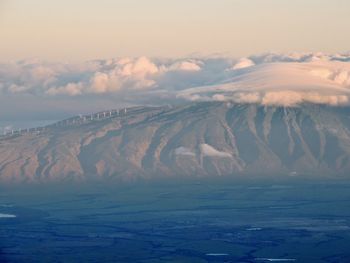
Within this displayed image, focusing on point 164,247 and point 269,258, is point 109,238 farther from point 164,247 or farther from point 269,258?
point 269,258

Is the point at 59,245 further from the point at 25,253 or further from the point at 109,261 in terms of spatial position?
the point at 109,261

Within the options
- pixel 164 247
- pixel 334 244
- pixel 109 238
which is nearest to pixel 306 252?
pixel 334 244

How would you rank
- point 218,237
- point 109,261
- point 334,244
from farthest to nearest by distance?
point 218,237, point 334,244, point 109,261

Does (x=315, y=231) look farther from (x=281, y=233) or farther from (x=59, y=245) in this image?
(x=59, y=245)

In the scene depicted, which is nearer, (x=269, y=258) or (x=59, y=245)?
(x=269, y=258)

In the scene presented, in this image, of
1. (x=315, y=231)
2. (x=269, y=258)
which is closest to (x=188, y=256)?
(x=269, y=258)

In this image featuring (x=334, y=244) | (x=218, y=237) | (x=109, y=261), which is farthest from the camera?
(x=218, y=237)

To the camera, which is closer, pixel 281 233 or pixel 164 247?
pixel 164 247

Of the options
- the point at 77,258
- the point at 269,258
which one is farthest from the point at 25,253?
the point at 269,258
